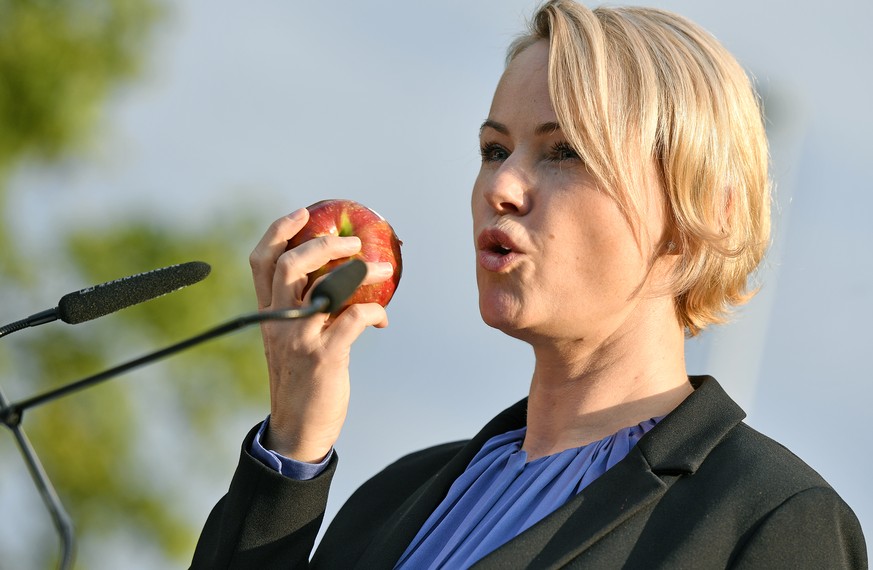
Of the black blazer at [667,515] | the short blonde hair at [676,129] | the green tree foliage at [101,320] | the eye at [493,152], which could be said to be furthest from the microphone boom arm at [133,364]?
the green tree foliage at [101,320]

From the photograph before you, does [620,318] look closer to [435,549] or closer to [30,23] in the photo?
[435,549]

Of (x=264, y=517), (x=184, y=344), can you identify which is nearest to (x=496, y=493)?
(x=264, y=517)

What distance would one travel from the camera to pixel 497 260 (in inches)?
88.7

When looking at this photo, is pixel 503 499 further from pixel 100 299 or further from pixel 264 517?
pixel 100 299

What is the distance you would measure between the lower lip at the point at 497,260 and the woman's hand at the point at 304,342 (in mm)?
198

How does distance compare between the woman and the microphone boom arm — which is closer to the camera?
the microphone boom arm

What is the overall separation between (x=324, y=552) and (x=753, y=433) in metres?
0.98

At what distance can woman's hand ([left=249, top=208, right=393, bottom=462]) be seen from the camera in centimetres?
230

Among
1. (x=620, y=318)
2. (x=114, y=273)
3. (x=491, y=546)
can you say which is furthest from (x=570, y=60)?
(x=114, y=273)

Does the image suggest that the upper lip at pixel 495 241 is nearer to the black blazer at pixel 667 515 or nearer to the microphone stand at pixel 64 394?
the black blazer at pixel 667 515

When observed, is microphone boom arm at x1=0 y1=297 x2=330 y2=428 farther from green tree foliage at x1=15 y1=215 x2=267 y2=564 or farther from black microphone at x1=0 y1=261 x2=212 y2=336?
green tree foliage at x1=15 y1=215 x2=267 y2=564

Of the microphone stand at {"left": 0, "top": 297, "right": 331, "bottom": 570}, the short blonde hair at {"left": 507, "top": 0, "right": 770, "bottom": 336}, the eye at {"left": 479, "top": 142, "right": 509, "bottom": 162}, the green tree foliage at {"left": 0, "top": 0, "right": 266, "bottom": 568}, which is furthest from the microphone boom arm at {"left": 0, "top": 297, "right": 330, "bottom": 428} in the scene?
the green tree foliage at {"left": 0, "top": 0, "right": 266, "bottom": 568}

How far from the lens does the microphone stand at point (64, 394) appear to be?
137cm

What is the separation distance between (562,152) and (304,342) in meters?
0.62
